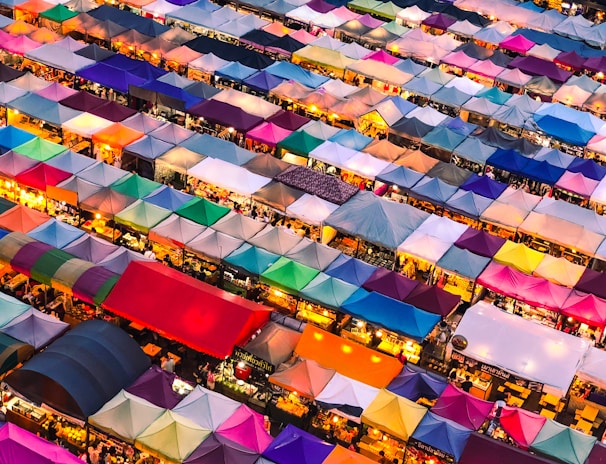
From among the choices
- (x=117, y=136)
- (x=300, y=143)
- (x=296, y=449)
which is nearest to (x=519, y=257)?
(x=300, y=143)

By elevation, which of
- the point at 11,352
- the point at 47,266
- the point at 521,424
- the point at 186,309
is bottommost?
the point at 521,424

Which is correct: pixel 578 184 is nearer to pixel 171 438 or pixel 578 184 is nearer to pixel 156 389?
pixel 156 389

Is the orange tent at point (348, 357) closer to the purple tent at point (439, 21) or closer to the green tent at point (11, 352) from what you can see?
the green tent at point (11, 352)

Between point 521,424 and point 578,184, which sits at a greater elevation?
point 521,424

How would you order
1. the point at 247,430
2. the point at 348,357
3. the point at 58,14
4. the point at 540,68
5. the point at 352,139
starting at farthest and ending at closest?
1. the point at 540,68
2. the point at 58,14
3. the point at 352,139
4. the point at 348,357
5. the point at 247,430

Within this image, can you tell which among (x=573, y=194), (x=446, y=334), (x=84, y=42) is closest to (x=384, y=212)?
(x=446, y=334)


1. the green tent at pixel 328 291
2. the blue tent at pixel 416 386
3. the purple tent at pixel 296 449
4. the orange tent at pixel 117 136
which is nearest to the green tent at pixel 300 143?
the orange tent at pixel 117 136

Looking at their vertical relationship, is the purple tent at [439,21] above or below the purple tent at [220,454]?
below
